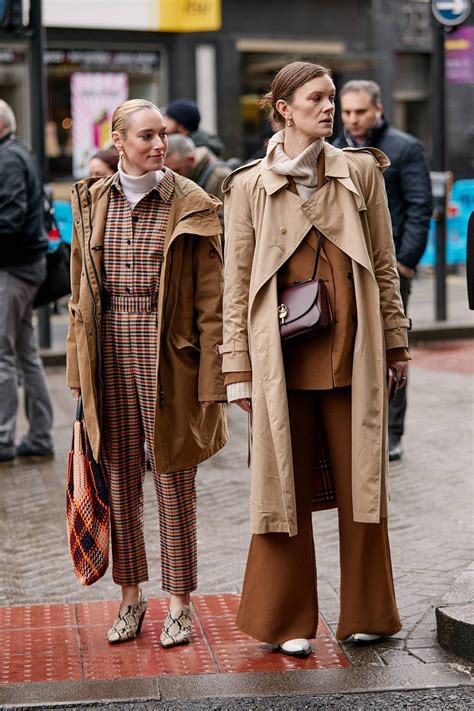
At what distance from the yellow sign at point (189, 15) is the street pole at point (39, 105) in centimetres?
569

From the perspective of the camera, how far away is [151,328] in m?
5.12

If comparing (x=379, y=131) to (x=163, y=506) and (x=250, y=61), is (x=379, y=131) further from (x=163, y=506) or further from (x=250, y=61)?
(x=250, y=61)

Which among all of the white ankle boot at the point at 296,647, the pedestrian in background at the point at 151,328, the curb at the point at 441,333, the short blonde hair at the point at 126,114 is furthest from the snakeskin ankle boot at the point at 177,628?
the curb at the point at 441,333

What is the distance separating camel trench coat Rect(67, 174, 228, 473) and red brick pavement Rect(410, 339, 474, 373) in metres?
7.24

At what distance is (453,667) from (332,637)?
0.53 m

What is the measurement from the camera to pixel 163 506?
5266mm

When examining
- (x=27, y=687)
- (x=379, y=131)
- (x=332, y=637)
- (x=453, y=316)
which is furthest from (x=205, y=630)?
(x=453, y=316)

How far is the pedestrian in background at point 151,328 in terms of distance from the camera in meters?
5.09

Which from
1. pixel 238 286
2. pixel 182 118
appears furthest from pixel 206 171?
pixel 238 286

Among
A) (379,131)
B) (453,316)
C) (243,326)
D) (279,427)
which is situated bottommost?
(453,316)

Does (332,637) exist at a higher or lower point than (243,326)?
lower

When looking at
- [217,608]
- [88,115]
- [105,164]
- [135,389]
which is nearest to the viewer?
[135,389]

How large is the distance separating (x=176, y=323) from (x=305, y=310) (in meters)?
0.56

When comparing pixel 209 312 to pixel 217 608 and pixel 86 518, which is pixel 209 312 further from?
pixel 217 608
